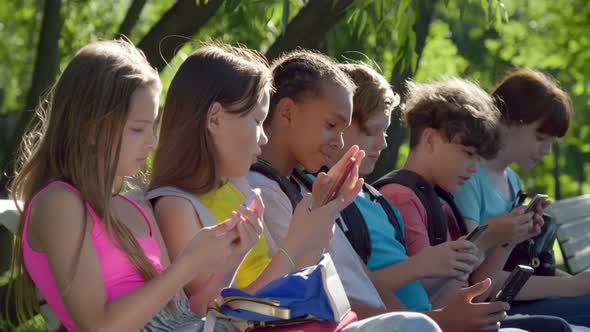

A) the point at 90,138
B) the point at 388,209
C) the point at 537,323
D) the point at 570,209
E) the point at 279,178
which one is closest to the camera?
the point at 90,138

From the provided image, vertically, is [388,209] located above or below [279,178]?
below

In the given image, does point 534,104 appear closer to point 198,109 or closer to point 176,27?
point 176,27

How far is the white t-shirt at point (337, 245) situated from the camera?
3.91 metres

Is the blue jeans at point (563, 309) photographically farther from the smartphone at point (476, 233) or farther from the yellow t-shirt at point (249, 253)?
the yellow t-shirt at point (249, 253)

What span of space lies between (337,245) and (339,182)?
22.2 inches

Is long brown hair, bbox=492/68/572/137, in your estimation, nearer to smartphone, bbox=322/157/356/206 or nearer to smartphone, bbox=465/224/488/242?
smartphone, bbox=465/224/488/242

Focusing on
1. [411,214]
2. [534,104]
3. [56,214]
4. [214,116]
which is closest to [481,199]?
[534,104]

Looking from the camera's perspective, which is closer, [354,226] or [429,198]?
[354,226]

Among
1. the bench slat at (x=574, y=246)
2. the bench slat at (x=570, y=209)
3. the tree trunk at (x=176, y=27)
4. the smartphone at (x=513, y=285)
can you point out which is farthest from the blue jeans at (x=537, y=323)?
the tree trunk at (x=176, y=27)

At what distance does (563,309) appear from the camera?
5.04 meters

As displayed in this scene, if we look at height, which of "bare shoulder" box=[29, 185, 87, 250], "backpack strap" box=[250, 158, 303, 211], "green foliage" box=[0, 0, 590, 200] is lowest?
"green foliage" box=[0, 0, 590, 200]

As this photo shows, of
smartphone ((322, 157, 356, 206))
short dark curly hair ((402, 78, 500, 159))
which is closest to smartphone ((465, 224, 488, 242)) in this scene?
short dark curly hair ((402, 78, 500, 159))

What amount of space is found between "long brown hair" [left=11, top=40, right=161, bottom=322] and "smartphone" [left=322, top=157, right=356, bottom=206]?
713 millimetres

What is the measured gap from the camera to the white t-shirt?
3910 millimetres
